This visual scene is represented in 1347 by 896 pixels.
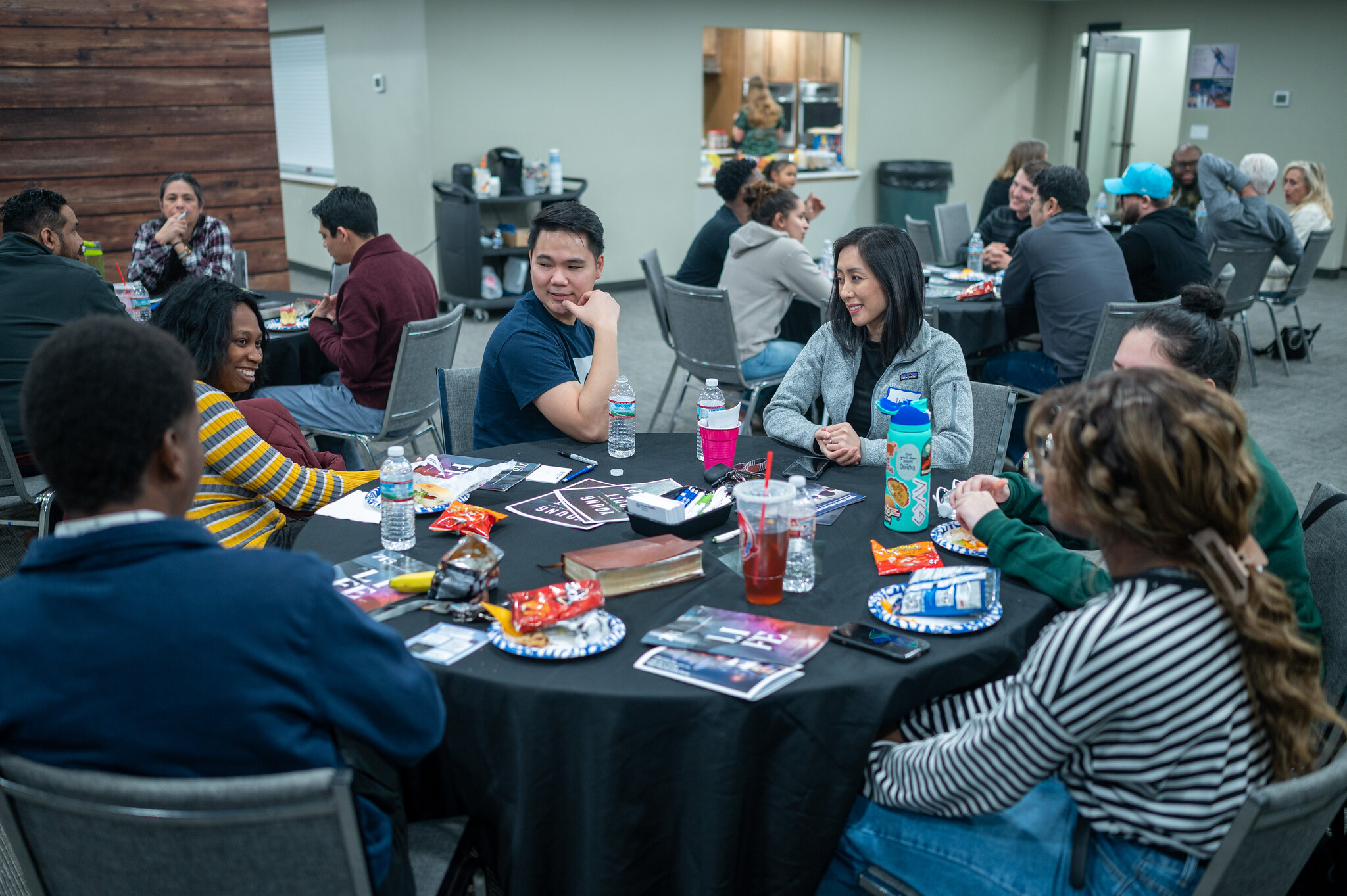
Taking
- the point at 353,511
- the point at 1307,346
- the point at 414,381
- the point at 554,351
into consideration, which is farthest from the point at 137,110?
the point at 1307,346

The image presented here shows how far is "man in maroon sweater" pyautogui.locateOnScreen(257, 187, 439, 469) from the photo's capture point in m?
3.77

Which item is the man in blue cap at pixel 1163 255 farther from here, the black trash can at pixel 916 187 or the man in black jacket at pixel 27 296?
the black trash can at pixel 916 187

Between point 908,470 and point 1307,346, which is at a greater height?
point 908,470

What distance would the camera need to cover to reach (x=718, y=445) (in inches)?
91.7

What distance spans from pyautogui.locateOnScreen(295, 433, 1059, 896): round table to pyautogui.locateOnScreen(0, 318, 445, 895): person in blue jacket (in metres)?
0.37

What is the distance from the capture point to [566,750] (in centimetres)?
145

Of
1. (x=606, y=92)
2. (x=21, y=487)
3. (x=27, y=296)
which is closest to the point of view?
(x=21, y=487)

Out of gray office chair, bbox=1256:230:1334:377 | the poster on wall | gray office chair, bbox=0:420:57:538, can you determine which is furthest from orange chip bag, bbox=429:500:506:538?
the poster on wall

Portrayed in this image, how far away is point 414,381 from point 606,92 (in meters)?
5.73

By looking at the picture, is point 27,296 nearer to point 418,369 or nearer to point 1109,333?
point 418,369

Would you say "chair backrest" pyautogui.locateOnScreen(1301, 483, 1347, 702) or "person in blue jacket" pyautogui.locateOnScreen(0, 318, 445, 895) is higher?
"person in blue jacket" pyautogui.locateOnScreen(0, 318, 445, 895)

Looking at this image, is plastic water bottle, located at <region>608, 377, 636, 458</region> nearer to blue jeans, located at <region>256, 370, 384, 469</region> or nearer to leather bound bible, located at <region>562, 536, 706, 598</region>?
leather bound bible, located at <region>562, 536, 706, 598</region>

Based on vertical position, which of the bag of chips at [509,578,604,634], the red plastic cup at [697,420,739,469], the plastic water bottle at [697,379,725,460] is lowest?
the bag of chips at [509,578,604,634]

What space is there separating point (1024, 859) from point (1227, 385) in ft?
3.69
